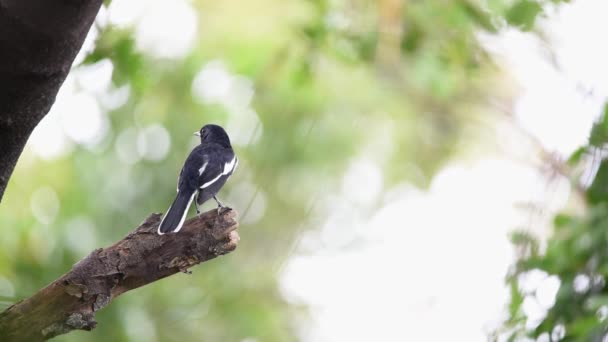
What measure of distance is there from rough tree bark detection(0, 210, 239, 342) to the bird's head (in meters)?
1.21

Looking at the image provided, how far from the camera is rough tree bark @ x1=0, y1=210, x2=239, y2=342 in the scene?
2527mm

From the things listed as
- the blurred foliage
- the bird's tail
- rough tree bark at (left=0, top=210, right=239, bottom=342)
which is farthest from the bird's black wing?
the blurred foliage

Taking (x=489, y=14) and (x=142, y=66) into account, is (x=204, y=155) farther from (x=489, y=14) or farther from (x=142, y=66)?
(x=489, y=14)

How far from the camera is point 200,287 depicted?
328 inches

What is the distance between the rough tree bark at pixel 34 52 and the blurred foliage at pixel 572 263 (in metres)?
2.07

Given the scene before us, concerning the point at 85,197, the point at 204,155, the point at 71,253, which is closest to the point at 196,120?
the point at 85,197

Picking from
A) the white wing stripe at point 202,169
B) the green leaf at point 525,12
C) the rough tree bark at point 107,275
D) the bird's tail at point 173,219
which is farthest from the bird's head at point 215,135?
the green leaf at point 525,12

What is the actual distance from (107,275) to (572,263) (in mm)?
1964

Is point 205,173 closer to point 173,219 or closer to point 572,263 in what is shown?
point 173,219

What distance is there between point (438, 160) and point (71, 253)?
5150 mm

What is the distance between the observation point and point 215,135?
4.00 m

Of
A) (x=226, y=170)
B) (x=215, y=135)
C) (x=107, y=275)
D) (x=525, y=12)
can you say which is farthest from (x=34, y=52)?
(x=525, y=12)

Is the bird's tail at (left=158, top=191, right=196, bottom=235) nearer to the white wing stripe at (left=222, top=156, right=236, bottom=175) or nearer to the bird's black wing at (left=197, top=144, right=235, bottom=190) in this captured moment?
the bird's black wing at (left=197, top=144, right=235, bottom=190)

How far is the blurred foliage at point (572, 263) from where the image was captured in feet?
10.5
